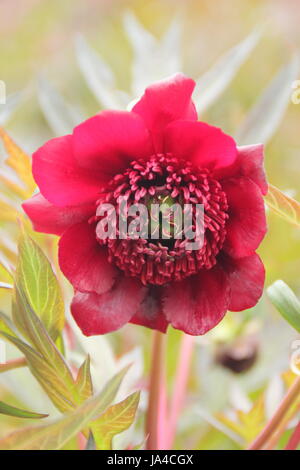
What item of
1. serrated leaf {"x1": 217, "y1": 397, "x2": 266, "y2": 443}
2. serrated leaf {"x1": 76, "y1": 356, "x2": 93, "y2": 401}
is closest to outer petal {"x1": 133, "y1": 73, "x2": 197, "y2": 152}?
serrated leaf {"x1": 76, "y1": 356, "x2": 93, "y2": 401}

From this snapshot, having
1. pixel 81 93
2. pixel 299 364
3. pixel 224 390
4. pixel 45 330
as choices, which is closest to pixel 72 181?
pixel 45 330

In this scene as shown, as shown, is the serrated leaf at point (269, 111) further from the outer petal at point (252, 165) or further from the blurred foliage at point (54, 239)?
the outer petal at point (252, 165)

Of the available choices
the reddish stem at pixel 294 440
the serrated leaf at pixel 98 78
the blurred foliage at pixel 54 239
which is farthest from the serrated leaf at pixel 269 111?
the reddish stem at pixel 294 440

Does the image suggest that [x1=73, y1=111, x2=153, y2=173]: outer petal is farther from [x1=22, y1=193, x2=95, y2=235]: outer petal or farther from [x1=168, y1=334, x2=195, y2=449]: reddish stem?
[x1=168, y1=334, x2=195, y2=449]: reddish stem

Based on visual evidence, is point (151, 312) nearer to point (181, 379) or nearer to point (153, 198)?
point (153, 198)

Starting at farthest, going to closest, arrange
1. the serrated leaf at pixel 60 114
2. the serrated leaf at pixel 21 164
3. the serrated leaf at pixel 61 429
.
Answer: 1. the serrated leaf at pixel 60 114
2. the serrated leaf at pixel 21 164
3. the serrated leaf at pixel 61 429
